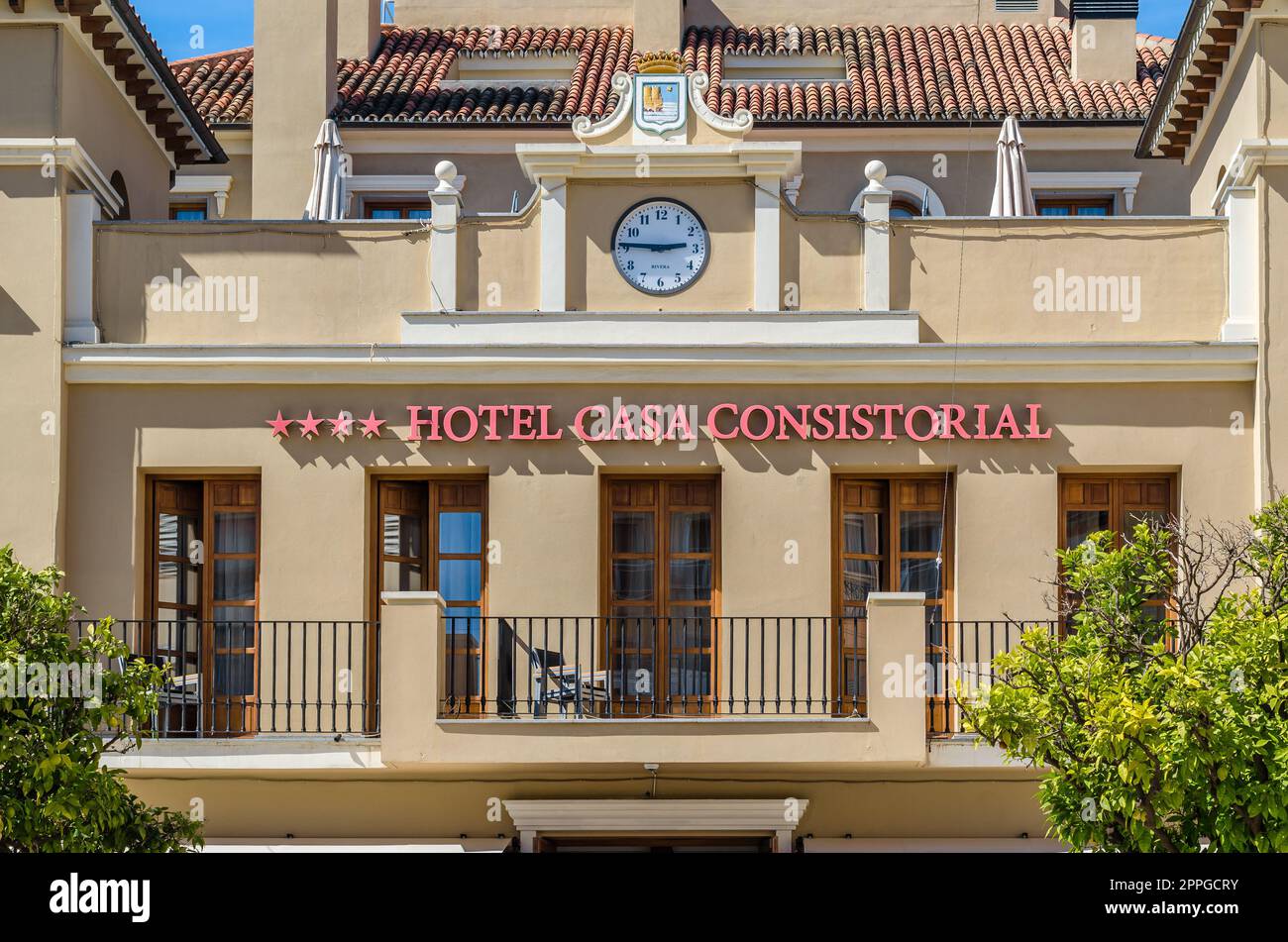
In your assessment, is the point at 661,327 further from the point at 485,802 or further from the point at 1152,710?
the point at 1152,710

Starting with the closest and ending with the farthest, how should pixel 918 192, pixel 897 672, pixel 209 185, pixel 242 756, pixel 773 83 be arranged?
pixel 897 672
pixel 242 756
pixel 918 192
pixel 209 185
pixel 773 83

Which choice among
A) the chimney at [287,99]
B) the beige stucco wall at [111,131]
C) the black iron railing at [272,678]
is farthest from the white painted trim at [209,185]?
the black iron railing at [272,678]

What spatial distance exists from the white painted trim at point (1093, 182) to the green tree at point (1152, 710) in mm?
10662

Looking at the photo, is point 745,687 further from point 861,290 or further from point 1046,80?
point 1046,80

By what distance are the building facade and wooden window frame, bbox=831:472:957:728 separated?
4 centimetres

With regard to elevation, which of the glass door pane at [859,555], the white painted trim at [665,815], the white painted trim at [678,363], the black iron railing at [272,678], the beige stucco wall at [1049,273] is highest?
the beige stucco wall at [1049,273]

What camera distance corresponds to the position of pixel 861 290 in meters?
19.5

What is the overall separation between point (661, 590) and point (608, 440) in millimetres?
1461

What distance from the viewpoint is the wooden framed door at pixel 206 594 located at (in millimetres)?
19297

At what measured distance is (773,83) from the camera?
28.0 metres

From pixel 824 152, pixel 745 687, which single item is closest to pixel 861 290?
pixel 745 687

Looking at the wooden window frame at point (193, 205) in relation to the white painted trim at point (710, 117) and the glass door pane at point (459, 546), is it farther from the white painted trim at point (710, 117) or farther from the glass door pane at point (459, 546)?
the white painted trim at point (710, 117)

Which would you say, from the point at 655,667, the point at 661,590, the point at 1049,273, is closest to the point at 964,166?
the point at 1049,273
